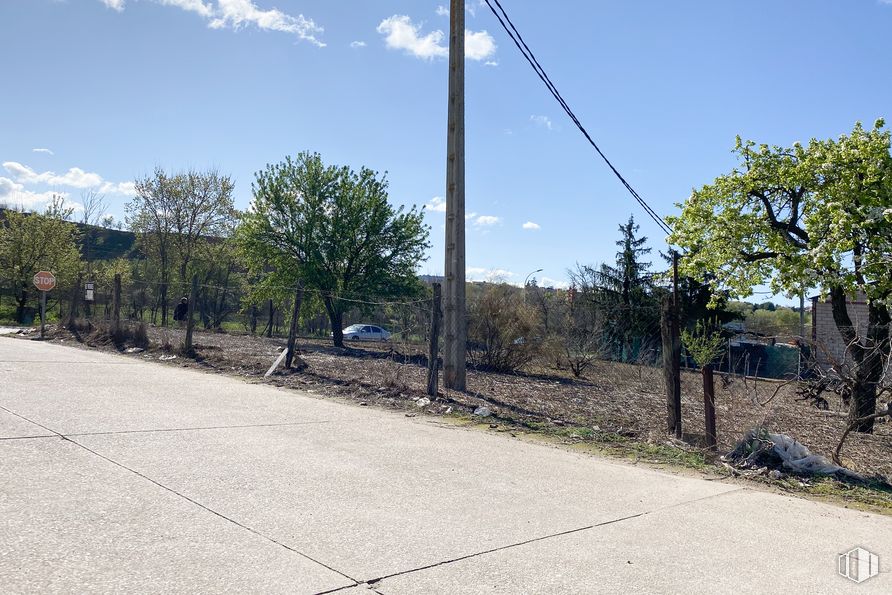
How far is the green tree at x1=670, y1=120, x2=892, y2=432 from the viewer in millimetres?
13672

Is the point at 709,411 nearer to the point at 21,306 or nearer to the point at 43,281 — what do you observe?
the point at 43,281

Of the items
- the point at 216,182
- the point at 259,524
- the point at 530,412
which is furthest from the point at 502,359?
the point at 216,182

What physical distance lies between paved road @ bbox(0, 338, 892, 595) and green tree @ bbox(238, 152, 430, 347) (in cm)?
2160

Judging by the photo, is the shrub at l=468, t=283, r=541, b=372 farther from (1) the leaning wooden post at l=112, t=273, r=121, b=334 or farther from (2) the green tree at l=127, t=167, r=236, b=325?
(2) the green tree at l=127, t=167, r=236, b=325

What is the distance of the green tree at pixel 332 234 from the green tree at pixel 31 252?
17884mm

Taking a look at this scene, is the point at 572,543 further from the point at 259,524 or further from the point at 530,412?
the point at 530,412

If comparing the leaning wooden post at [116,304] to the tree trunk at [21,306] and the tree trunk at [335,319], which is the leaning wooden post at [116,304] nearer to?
the tree trunk at [335,319]

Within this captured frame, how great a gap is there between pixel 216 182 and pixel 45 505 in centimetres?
4592

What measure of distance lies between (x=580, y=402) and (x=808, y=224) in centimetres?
710

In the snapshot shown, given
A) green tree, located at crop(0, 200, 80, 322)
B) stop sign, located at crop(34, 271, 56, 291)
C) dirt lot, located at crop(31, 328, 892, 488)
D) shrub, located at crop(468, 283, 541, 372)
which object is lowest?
dirt lot, located at crop(31, 328, 892, 488)

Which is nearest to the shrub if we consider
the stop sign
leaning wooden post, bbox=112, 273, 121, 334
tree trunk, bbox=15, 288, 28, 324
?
leaning wooden post, bbox=112, 273, 121, 334

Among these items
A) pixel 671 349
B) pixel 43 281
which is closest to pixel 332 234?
pixel 43 281

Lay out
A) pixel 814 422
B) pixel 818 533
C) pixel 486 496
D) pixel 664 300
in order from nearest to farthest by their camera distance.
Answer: pixel 818 533, pixel 486 496, pixel 664 300, pixel 814 422

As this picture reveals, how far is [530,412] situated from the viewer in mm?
10922
